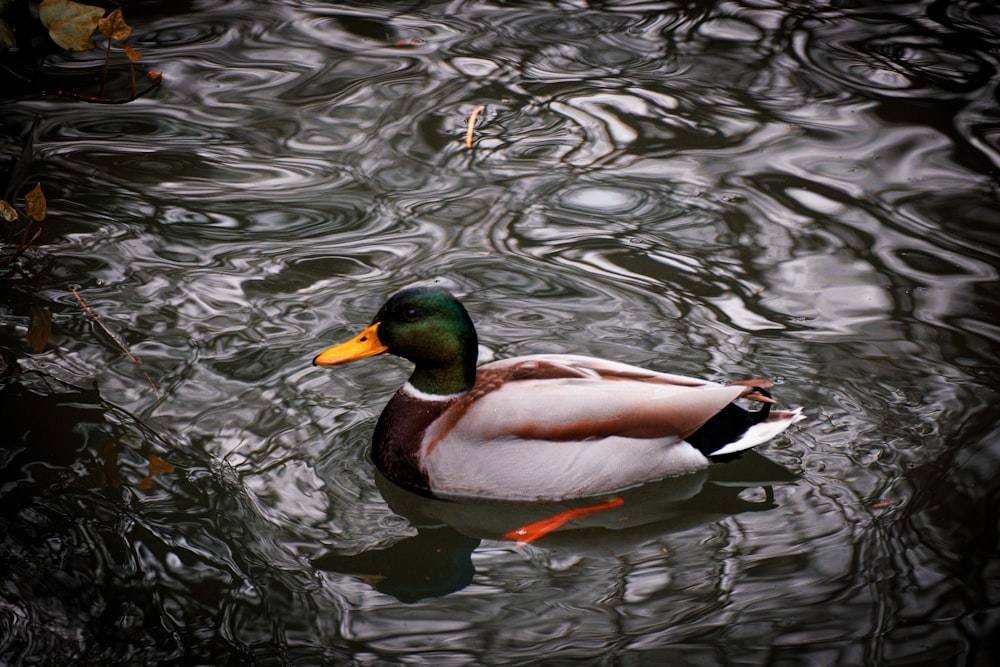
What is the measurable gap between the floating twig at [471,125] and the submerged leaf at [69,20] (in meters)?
3.24

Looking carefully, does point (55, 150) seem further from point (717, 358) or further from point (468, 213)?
point (717, 358)

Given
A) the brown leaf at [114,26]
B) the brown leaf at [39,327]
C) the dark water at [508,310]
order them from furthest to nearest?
the brown leaf at [39,327] < the brown leaf at [114,26] < the dark water at [508,310]

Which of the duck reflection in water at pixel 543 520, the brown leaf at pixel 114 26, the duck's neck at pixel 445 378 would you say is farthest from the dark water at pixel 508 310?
the brown leaf at pixel 114 26

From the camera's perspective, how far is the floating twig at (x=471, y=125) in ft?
21.6

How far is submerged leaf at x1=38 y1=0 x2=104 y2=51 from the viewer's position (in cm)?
345

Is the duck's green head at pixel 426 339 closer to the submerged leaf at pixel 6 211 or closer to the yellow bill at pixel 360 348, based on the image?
the yellow bill at pixel 360 348

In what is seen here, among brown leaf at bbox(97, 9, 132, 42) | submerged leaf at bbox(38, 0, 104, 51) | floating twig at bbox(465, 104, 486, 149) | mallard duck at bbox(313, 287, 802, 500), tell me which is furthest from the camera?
floating twig at bbox(465, 104, 486, 149)

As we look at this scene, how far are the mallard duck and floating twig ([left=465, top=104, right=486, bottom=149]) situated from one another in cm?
262

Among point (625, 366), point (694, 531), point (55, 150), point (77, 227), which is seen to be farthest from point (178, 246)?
point (694, 531)

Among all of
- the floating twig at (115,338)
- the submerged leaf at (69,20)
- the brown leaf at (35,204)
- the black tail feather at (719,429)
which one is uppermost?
the submerged leaf at (69,20)

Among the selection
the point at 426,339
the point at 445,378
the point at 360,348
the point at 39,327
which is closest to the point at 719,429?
the point at 445,378

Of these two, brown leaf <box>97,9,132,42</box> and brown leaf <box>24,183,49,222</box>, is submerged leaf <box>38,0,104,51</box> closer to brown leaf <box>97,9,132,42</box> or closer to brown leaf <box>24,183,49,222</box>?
brown leaf <box>97,9,132,42</box>

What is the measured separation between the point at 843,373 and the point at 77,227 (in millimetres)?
4024

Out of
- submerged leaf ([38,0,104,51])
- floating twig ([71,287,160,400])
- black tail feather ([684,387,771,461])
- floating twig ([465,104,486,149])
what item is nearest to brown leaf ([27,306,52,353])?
floating twig ([71,287,160,400])
